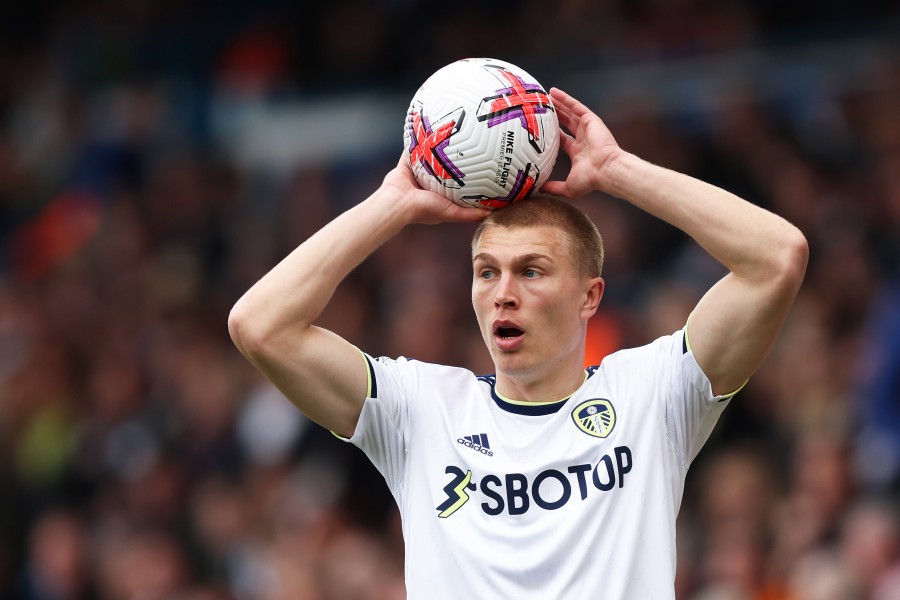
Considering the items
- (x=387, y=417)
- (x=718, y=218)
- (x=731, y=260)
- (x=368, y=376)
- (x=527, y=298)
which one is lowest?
(x=387, y=417)

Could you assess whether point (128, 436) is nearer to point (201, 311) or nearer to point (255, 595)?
point (201, 311)

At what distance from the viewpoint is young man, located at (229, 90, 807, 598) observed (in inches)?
201

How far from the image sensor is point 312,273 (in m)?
5.32

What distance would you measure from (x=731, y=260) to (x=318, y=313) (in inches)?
55.0

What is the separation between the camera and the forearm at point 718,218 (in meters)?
5.07

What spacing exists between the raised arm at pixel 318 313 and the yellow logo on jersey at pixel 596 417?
0.75 m

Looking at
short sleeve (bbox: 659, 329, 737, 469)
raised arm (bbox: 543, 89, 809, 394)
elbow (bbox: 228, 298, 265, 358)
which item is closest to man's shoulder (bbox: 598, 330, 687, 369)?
short sleeve (bbox: 659, 329, 737, 469)

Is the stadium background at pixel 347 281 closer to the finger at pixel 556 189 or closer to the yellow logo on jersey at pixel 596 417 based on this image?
the yellow logo on jersey at pixel 596 417

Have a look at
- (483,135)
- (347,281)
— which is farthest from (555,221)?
(347,281)

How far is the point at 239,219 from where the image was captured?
48.6ft

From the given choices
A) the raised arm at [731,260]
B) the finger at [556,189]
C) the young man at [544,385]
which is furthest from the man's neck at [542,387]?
the finger at [556,189]

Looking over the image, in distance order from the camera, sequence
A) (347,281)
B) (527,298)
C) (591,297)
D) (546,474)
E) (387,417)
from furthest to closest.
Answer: (347,281) → (591,297) → (387,417) → (527,298) → (546,474)

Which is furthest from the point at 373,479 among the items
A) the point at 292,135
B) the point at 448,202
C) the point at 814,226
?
the point at 292,135

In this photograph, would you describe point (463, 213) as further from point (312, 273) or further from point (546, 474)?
point (546, 474)
